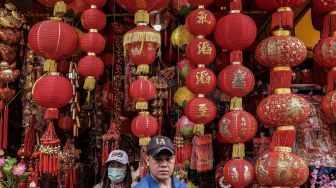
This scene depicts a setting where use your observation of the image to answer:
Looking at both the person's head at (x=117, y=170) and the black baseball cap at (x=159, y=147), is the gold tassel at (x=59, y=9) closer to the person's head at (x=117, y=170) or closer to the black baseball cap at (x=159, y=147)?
the person's head at (x=117, y=170)

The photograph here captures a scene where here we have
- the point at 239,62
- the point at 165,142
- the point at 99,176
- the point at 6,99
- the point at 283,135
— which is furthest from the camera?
the point at 99,176

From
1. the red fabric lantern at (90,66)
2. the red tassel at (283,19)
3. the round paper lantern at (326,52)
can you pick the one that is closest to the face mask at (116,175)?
the red fabric lantern at (90,66)

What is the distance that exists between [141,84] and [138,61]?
0.24m

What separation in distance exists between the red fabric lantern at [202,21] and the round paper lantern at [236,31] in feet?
0.42

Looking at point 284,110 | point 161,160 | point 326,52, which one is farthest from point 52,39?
point 326,52

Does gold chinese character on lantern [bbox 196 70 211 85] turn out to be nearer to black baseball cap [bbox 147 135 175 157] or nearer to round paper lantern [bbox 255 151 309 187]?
round paper lantern [bbox 255 151 309 187]

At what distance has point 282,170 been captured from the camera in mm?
3639

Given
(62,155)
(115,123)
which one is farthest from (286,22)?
(62,155)

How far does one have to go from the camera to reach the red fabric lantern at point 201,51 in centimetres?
418

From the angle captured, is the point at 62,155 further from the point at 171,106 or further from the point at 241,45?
the point at 241,45

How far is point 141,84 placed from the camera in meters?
4.18

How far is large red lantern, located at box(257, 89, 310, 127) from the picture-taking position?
3734mm

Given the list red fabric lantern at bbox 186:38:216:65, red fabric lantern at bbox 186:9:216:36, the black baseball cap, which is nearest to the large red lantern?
red fabric lantern at bbox 186:38:216:65

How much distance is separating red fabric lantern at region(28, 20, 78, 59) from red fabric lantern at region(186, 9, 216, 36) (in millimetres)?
975
